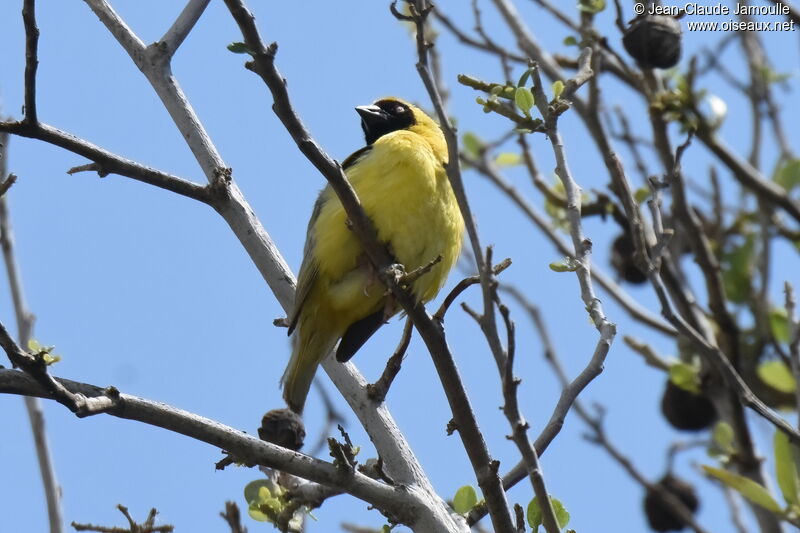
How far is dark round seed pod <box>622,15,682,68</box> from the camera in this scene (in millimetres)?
5449

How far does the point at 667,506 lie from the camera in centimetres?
691

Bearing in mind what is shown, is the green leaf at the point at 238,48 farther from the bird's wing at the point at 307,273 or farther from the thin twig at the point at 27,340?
the bird's wing at the point at 307,273

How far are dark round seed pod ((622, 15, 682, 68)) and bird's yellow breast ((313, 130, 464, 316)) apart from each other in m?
1.24

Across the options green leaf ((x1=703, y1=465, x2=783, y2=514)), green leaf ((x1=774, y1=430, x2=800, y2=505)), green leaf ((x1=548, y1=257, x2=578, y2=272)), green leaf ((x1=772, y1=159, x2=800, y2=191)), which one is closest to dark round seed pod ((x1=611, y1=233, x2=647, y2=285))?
green leaf ((x1=772, y1=159, x2=800, y2=191))

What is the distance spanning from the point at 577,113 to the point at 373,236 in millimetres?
3151

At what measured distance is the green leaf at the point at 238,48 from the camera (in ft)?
10.1

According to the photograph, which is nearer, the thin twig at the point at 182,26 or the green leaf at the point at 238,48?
the green leaf at the point at 238,48

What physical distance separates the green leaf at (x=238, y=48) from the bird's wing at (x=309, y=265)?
159cm

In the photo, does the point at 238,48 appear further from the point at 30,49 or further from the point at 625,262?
the point at 625,262

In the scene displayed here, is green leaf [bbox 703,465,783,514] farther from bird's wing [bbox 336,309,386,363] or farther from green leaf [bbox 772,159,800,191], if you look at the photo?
green leaf [bbox 772,159,800,191]

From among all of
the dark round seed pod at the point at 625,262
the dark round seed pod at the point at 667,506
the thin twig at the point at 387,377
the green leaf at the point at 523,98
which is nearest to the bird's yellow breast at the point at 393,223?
the thin twig at the point at 387,377

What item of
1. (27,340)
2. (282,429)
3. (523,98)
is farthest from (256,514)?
(523,98)

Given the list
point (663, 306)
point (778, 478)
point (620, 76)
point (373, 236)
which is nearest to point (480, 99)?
point (373, 236)

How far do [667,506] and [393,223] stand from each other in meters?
3.17
